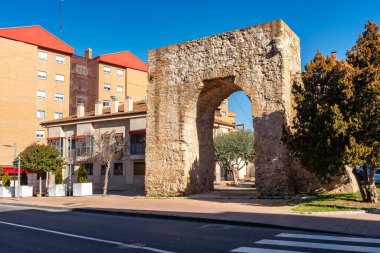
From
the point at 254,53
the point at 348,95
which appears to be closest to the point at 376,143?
the point at 348,95

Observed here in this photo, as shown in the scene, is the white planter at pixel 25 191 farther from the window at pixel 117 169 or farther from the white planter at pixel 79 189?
the window at pixel 117 169

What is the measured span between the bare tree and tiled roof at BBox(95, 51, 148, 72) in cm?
1839

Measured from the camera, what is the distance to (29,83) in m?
39.7

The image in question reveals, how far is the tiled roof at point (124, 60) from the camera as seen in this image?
47.6 meters

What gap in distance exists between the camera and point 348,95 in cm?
1109

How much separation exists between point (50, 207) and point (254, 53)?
11.1 metres

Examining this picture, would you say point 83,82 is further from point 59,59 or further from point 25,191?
point 25,191

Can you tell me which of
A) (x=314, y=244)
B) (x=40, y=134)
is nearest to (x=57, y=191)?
(x=40, y=134)

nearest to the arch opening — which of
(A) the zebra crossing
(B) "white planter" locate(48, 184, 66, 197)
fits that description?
(A) the zebra crossing

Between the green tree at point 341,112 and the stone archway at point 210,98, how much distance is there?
8.68 feet

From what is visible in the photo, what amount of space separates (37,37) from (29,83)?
5869mm

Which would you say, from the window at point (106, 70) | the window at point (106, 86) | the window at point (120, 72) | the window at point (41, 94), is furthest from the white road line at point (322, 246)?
the window at point (120, 72)

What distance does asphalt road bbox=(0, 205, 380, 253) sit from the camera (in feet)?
20.5

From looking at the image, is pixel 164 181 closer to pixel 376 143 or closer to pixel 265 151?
pixel 265 151
